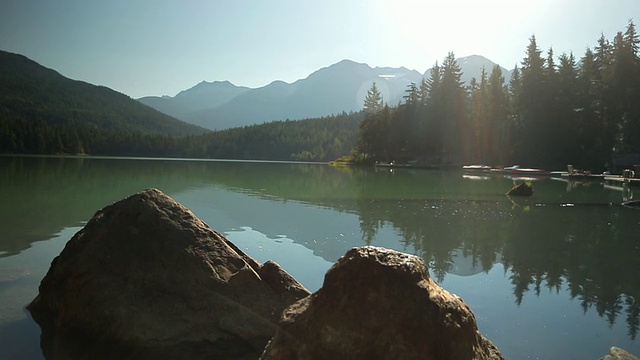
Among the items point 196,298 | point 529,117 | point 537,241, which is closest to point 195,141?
point 529,117

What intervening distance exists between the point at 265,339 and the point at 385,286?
8.73 feet

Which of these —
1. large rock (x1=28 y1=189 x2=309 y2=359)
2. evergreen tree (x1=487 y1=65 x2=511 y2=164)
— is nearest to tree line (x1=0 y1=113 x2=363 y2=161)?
evergreen tree (x1=487 y1=65 x2=511 y2=164)

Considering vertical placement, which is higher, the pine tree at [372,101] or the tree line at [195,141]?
the pine tree at [372,101]

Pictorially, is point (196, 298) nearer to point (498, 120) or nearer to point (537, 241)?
point (537, 241)

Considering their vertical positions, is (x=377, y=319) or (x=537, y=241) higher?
(x=377, y=319)

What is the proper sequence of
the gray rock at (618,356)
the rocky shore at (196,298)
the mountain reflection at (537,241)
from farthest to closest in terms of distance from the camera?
the mountain reflection at (537,241), the gray rock at (618,356), the rocky shore at (196,298)

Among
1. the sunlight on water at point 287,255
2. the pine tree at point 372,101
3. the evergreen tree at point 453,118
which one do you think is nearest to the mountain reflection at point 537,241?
the sunlight on water at point 287,255

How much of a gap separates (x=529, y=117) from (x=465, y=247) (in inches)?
2609

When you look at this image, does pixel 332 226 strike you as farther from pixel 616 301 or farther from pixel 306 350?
pixel 306 350

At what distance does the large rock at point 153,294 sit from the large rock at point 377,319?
2.13m

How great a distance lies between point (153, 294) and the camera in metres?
5.86

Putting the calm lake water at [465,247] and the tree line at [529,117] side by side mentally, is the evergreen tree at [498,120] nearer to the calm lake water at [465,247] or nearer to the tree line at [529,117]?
the tree line at [529,117]

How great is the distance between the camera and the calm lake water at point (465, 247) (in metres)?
6.86

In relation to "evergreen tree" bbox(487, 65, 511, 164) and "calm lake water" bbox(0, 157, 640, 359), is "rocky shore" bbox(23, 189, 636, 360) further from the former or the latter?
"evergreen tree" bbox(487, 65, 511, 164)
